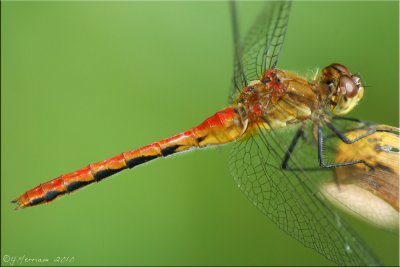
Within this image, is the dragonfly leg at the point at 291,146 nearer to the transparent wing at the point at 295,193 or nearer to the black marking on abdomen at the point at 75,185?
the transparent wing at the point at 295,193

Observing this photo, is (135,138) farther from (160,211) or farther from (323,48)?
(323,48)

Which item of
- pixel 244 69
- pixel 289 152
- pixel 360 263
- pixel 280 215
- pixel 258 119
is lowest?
pixel 360 263

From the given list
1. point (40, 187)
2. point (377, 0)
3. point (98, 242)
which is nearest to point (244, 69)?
point (40, 187)

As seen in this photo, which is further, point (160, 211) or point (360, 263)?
point (160, 211)

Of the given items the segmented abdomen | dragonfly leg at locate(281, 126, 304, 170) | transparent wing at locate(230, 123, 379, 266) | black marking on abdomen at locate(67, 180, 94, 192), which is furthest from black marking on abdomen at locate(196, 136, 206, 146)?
black marking on abdomen at locate(67, 180, 94, 192)

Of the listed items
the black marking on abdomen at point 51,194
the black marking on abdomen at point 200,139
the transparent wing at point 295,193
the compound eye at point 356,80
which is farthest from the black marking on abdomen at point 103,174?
the compound eye at point 356,80
